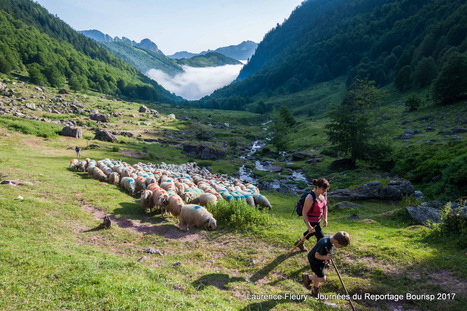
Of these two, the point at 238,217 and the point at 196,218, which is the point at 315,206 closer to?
the point at 238,217

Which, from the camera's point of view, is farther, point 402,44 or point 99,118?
point 402,44

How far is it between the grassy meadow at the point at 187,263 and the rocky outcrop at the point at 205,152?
131 feet

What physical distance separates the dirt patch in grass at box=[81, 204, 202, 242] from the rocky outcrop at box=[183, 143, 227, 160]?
40015 millimetres

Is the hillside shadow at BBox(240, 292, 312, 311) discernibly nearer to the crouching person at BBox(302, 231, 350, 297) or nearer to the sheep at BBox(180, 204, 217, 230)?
the crouching person at BBox(302, 231, 350, 297)

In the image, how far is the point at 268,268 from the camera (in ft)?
31.0

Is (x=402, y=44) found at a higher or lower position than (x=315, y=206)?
higher

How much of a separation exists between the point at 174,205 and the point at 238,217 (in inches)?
193

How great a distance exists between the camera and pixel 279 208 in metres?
21.5

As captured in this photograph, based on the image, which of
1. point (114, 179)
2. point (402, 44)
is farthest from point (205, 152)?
point (402, 44)

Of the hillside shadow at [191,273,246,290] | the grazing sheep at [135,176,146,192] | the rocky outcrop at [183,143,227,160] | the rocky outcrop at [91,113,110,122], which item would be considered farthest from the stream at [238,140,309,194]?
the rocky outcrop at [91,113,110,122]

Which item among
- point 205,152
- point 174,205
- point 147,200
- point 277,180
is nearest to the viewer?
point 174,205

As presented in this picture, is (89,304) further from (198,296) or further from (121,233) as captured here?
(121,233)

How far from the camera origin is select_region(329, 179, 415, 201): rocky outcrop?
71.3ft

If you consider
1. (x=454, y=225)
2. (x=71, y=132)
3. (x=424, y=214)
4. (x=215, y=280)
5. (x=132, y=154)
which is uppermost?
(x=454, y=225)
